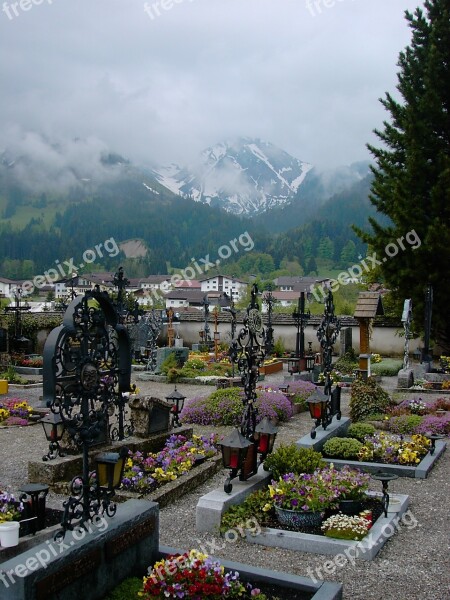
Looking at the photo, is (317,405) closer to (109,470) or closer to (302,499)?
(302,499)

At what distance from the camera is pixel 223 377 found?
24.6 meters

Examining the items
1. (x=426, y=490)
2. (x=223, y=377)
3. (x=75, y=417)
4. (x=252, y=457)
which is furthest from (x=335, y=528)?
(x=223, y=377)

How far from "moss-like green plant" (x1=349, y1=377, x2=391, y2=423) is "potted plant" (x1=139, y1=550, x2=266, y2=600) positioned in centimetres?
1065

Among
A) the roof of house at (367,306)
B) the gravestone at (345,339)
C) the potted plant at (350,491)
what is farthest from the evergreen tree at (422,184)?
the potted plant at (350,491)

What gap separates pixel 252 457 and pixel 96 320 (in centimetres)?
429

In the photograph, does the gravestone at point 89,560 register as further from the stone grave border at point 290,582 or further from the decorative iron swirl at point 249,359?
the decorative iron swirl at point 249,359

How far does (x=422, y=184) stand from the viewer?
3016cm

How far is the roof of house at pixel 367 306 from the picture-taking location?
22516 mm

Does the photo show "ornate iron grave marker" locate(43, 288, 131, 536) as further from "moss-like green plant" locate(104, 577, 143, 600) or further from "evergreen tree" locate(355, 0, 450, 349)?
"evergreen tree" locate(355, 0, 450, 349)

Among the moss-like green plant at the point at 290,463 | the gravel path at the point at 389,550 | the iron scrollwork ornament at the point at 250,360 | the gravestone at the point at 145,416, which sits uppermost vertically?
the iron scrollwork ornament at the point at 250,360

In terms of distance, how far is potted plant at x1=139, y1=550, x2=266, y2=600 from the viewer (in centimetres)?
593

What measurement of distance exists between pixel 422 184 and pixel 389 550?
25.2 meters

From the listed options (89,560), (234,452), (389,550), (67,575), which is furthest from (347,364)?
(67,575)

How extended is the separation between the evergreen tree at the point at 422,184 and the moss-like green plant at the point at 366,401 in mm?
13547
